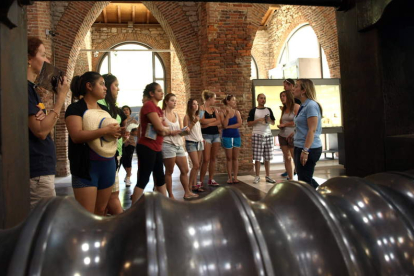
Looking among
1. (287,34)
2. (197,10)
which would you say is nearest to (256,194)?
(197,10)

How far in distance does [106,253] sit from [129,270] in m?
0.08

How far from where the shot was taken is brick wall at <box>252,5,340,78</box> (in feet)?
37.8

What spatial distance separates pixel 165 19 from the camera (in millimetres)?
9727

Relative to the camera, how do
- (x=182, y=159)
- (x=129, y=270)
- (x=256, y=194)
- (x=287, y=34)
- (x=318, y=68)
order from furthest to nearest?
(x=287, y=34) < (x=318, y=68) < (x=256, y=194) < (x=182, y=159) < (x=129, y=270)

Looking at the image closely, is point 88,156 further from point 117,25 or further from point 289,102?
point 117,25

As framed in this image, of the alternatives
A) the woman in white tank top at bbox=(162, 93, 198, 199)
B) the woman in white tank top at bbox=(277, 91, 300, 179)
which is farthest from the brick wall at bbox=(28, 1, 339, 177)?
the woman in white tank top at bbox=(162, 93, 198, 199)

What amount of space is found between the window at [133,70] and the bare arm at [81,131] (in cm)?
1767

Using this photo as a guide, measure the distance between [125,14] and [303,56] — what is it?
32.2 feet

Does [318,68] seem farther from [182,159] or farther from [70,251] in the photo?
[70,251]

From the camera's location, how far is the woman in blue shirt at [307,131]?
11.1 feet

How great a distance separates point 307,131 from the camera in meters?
3.53

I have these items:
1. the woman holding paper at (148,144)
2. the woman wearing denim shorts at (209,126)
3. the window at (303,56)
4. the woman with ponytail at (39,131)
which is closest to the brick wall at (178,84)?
the window at (303,56)

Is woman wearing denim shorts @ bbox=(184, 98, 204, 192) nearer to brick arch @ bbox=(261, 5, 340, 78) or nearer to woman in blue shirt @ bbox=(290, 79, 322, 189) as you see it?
woman in blue shirt @ bbox=(290, 79, 322, 189)

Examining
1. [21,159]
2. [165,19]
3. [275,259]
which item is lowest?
[275,259]
